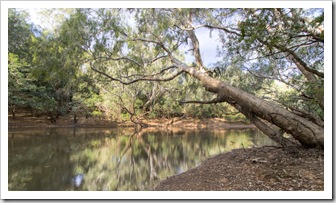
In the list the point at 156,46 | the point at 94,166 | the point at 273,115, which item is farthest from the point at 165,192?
the point at 156,46

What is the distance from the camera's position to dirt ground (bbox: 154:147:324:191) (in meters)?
2.51

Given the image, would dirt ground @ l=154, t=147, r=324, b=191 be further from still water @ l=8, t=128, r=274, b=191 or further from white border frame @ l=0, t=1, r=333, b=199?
still water @ l=8, t=128, r=274, b=191

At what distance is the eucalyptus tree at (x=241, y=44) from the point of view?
2969 millimetres

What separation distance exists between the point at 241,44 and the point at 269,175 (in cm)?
197

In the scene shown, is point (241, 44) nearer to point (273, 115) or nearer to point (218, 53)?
point (273, 115)

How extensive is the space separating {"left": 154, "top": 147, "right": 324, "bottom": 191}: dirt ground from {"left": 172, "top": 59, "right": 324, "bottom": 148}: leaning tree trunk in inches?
7.7

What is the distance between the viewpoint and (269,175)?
2.84 meters

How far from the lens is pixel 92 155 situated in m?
6.39

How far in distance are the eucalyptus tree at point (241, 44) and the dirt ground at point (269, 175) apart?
1.19ft

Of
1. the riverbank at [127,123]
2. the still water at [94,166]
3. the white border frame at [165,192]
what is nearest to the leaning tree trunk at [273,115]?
the white border frame at [165,192]

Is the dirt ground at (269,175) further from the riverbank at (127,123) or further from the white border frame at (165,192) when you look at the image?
the riverbank at (127,123)

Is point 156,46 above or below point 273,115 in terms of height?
above

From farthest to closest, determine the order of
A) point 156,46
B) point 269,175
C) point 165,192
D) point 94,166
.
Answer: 1. point 156,46
2. point 94,166
3. point 269,175
4. point 165,192
